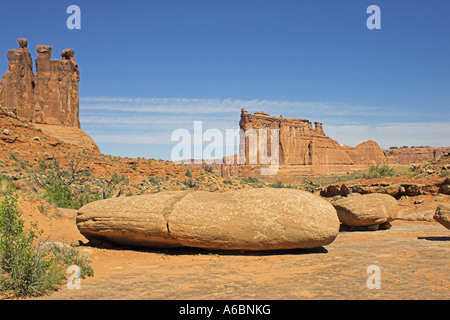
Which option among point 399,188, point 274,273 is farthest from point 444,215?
point 399,188

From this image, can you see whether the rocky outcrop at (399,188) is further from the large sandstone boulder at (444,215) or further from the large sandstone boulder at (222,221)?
the large sandstone boulder at (222,221)

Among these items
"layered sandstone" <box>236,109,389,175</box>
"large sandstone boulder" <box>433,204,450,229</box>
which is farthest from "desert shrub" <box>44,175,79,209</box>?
"layered sandstone" <box>236,109,389,175</box>

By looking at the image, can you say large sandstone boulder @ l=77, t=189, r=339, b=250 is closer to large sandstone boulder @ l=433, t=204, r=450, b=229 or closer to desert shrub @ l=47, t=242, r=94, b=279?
desert shrub @ l=47, t=242, r=94, b=279

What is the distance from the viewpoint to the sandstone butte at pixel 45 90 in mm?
57969

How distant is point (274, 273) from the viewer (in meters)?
5.66

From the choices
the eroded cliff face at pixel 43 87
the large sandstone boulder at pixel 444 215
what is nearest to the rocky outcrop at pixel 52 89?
the eroded cliff face at pixel 43 87

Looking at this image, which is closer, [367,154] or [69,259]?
[69,259]

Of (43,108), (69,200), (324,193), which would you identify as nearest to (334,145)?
(43,108)

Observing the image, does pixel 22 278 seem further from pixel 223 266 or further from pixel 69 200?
pixel 69 200

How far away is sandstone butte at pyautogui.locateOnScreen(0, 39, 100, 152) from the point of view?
5797 cm

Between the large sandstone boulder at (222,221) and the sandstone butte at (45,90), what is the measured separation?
53.2 m

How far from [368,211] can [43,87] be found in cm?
6838

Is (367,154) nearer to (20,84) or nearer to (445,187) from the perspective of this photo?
(20,84)

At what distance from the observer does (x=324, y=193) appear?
1941 cm
